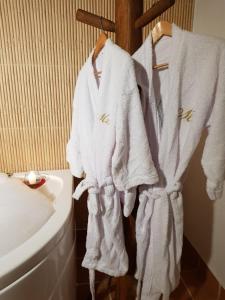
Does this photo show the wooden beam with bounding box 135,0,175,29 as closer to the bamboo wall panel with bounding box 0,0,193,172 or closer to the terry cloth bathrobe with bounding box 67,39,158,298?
the terry cloth bathrobe with bounding box 67,39,158,298

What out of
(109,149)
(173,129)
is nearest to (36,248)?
(109,149)

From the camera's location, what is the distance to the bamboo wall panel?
1.01 m

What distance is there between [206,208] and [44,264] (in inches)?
35.8

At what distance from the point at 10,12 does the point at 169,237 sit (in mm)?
1196

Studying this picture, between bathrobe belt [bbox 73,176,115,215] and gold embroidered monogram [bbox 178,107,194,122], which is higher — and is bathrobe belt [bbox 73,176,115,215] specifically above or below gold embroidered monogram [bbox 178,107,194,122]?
below

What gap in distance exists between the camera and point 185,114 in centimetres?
60

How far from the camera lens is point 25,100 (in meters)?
1.11

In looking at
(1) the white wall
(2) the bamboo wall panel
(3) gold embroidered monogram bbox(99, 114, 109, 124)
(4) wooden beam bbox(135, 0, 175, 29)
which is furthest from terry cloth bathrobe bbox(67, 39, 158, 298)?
(1) the white wall

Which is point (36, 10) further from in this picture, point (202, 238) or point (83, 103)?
point (202, 238)

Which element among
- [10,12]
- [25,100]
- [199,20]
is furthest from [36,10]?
[199,20]

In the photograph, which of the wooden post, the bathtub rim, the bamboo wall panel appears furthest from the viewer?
the bamboo wall panel

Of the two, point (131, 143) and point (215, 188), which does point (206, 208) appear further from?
point (131, 143)

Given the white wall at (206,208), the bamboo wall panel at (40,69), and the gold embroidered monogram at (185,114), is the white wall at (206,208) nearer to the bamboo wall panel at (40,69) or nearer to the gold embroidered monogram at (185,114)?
the bamboo wall panel at (40,69)

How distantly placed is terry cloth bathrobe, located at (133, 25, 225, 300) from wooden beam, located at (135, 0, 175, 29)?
2.1 inches
